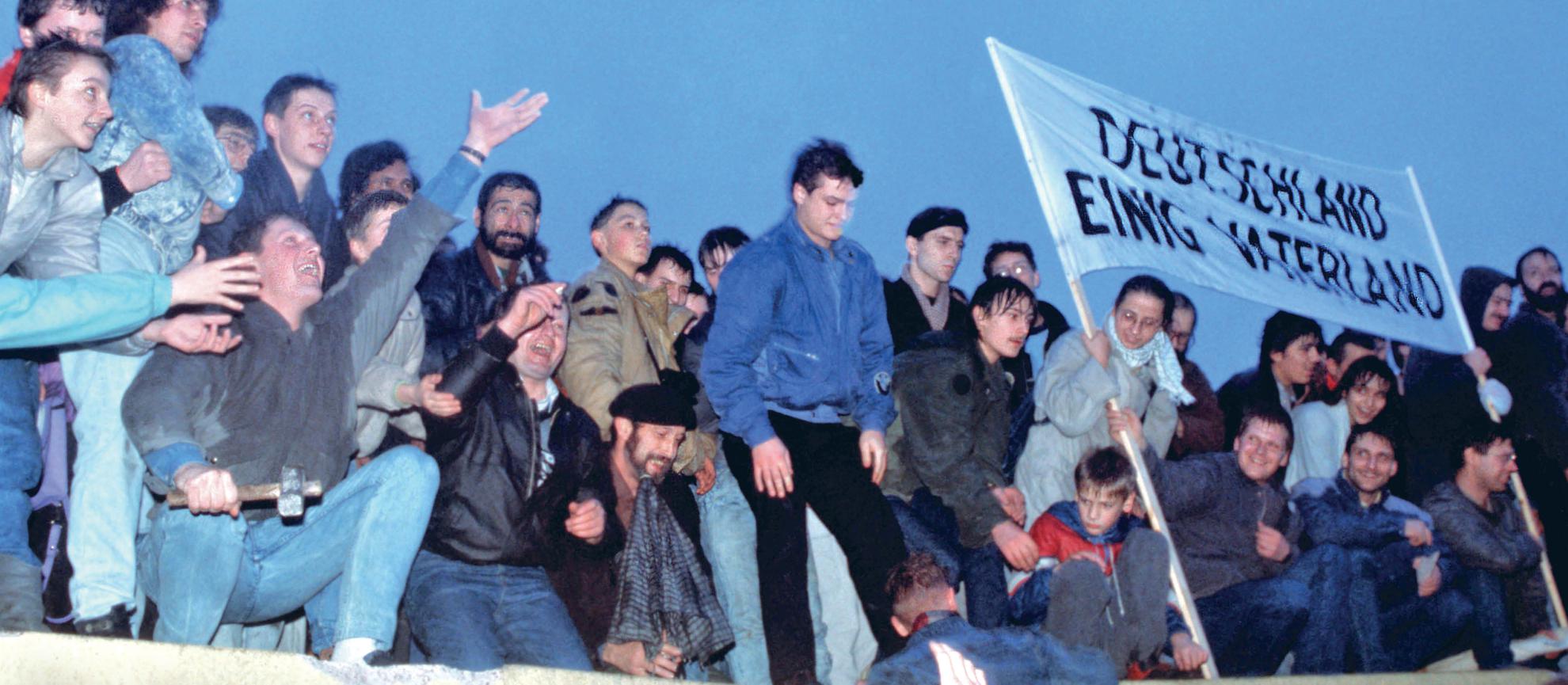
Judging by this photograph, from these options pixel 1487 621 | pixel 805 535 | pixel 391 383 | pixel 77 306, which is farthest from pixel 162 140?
pixel 1487 621

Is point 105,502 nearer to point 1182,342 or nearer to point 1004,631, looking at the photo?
point 1004,631

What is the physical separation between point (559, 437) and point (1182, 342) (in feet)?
11.8

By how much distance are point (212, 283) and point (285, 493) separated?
24.2 inches

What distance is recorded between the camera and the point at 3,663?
4.50 m

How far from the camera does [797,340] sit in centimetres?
621

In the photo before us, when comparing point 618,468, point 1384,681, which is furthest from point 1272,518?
point 618,468

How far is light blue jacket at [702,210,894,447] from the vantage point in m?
6.05

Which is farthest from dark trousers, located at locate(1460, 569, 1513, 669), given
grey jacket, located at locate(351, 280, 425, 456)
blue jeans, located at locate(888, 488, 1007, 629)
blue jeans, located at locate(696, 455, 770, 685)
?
grey jacket, located at locate(351, 280, 425, 456)

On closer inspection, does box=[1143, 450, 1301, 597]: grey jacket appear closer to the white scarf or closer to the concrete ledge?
the white scarf

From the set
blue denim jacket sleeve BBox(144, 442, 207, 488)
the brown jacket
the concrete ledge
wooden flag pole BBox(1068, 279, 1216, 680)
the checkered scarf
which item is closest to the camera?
the concrete ledge

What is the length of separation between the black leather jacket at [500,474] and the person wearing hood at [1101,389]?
1.96m

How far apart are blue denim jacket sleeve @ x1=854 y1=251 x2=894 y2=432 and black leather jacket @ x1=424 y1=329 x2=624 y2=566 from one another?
1014mm

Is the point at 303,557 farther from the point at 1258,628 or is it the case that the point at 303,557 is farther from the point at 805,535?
the point at 1258,628

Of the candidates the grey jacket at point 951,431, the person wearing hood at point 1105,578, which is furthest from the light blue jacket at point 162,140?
the person wearing hood at point 1105,578
